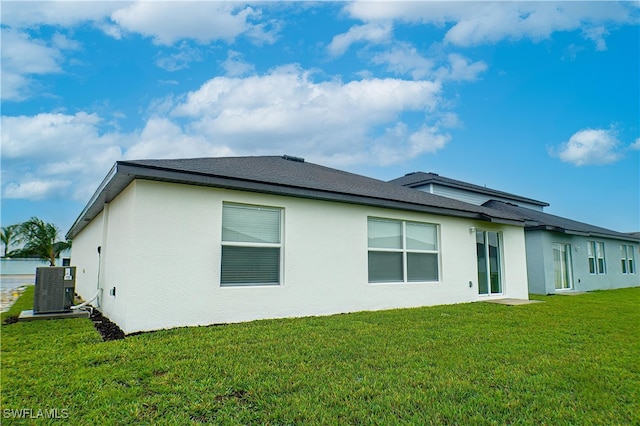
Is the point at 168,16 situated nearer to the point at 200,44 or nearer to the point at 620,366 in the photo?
the point at 200,44

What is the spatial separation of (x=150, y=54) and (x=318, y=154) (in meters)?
9.42

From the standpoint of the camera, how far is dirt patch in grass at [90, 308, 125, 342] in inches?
215

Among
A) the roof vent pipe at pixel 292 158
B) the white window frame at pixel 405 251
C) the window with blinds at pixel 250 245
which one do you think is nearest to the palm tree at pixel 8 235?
the roof vent pipe at pixel 292 158

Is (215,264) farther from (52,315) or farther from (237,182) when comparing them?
(52,315)

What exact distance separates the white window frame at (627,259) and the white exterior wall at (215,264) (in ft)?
50.8

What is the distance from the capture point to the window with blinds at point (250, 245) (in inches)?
261

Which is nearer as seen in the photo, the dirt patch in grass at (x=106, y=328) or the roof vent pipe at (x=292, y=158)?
the dirt patch in grass at (x=106, y=328)

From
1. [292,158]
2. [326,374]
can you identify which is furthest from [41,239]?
[326,374]

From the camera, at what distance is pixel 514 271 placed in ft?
37.8

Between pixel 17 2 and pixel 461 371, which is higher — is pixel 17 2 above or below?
above

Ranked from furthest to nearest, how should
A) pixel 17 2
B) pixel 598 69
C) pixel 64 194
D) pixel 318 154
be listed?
1. pixel 318 154
2. pixel 64 194
3. pixel 598 69
4. pixel 17 2

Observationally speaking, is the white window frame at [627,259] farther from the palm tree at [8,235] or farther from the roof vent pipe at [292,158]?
the palm tree at [8,235]

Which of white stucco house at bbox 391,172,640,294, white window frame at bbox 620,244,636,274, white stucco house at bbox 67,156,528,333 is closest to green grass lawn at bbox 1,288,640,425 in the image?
white stucco house at bbox 67,156,528,333

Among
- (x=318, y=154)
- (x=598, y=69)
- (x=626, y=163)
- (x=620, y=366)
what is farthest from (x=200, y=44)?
(x=626, y=163)
